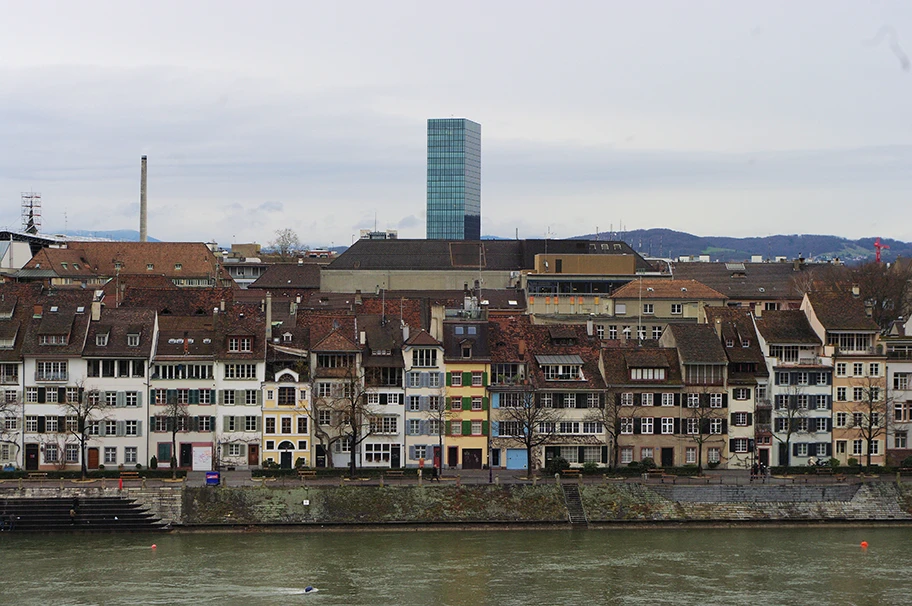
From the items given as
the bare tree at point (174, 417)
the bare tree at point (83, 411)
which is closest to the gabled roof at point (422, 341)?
the bare tree at point (174, 417)

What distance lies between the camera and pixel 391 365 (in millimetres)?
111438

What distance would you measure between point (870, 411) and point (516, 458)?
27.9 meters

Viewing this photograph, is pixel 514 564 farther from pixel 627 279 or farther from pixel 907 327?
pixel 627 279

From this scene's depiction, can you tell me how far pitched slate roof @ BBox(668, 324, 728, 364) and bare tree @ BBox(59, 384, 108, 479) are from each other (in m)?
44.2

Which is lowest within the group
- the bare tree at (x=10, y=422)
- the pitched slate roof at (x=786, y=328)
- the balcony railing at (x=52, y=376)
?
the bare tree at (x=10, y=422)

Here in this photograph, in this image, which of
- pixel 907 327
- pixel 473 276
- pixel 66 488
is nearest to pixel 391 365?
pixel 66 488

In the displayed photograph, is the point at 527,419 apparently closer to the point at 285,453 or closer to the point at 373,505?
the point at 373,505

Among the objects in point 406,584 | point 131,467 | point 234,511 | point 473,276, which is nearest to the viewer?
point 406,584

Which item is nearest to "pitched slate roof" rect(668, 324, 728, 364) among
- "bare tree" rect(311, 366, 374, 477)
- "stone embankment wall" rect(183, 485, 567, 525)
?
"stone embankment wall" rect(183, 485, 567, 525)

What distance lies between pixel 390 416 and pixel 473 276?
8147 centimetres

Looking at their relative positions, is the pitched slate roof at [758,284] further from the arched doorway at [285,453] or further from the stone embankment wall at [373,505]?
the stone embankment wall at [373,505]

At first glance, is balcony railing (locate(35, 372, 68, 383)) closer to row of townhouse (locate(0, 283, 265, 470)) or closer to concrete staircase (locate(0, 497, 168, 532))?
row of townhouse (locate(0, 283, 265, 470))

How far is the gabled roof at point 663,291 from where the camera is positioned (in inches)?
5610

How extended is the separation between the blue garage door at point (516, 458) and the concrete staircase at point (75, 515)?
88.6 feet
